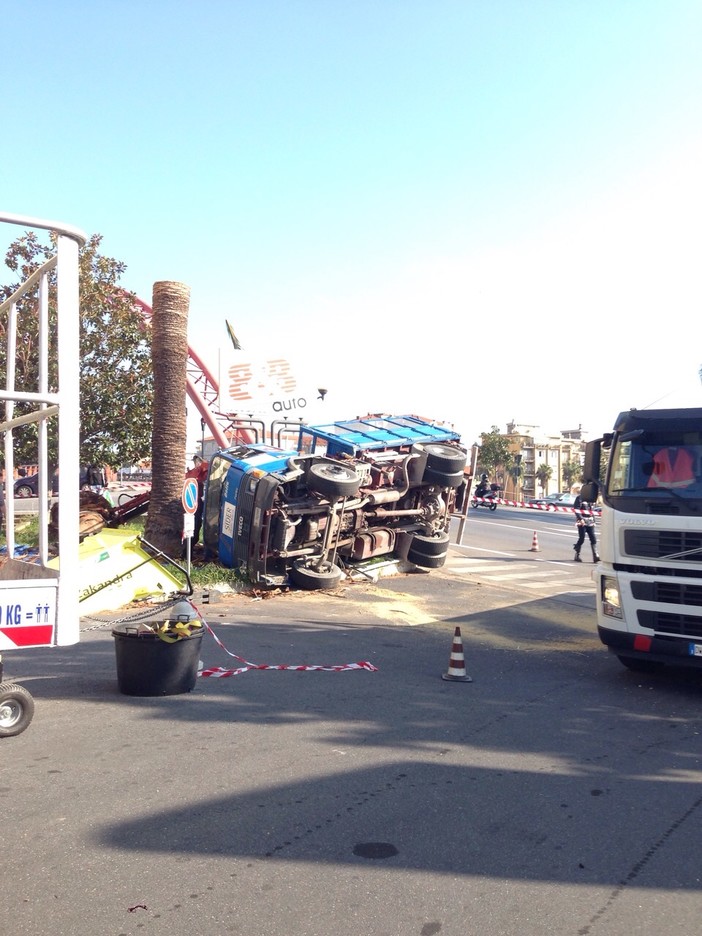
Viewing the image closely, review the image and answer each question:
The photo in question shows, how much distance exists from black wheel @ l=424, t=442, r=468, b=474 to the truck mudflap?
296 inches

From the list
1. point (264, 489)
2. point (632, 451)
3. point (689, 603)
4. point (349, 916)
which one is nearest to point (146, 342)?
point (264, 489)

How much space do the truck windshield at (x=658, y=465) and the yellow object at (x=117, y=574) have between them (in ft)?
22.1

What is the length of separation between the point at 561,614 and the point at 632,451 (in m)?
5.56

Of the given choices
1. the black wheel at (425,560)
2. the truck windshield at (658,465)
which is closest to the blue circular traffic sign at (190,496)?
the black wheel at (425,560)

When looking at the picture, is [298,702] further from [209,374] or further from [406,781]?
[209,374]

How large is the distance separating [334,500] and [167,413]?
12.2 ft

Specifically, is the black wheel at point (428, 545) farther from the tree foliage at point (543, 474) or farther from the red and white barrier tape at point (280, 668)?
the tree foliage at point (543, 474)

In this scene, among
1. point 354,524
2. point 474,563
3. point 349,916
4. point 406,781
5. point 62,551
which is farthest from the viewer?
point 474,563

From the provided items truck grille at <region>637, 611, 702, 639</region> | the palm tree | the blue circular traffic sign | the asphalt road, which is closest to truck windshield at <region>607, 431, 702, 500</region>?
truck grille at <region>637, 611, 702, 639</region>

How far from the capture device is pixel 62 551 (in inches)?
194

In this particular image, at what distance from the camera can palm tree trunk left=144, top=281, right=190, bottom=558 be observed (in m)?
15.3

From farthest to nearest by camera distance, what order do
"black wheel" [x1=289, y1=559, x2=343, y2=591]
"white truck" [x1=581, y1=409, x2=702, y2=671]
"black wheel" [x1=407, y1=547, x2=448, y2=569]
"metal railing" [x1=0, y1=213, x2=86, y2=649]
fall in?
"black wheel" [x1=407, y1=547, x2=448, y2=569], "black wheel" [x1=289, y1=559, x2=343, y2=591], "white truck" [x1=581, y1=409, x2=702, y2=671], "metal railing" [x1=0, y1=213, x2=86, y2=649]

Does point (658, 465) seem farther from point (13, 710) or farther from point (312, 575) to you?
point (312, 575)

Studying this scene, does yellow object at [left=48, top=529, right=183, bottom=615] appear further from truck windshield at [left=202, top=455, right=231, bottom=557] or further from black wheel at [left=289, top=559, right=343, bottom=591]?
truck windshield at [left=202, top=455, right=231, bottom=557]
